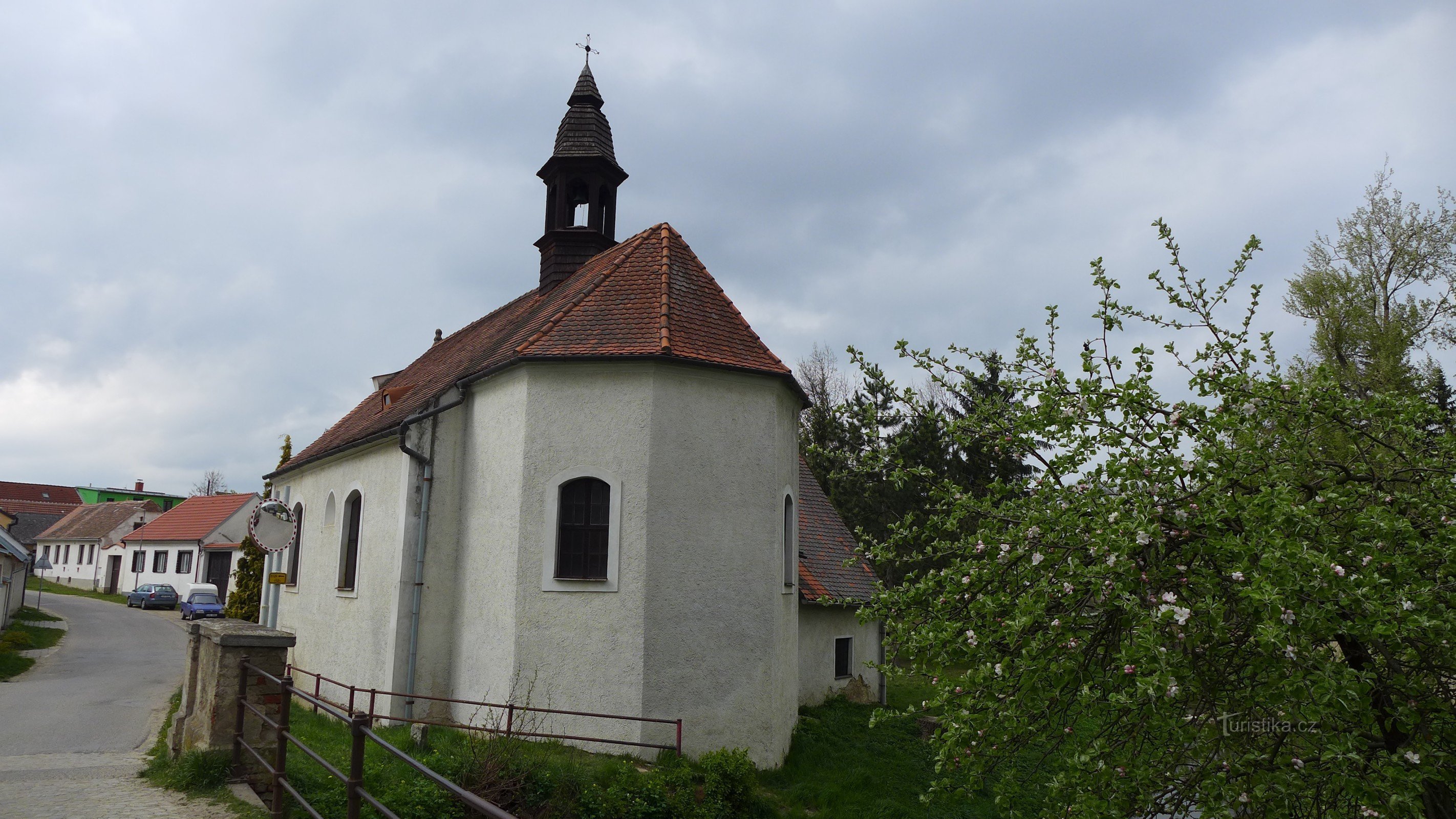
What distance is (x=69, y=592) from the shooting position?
168 feet

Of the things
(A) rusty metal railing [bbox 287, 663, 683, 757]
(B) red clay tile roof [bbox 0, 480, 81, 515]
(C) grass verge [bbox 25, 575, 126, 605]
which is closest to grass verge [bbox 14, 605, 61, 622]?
(C) grass verge [bbox 25, 575, 126, 605]

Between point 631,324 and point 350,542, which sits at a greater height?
point 631,324

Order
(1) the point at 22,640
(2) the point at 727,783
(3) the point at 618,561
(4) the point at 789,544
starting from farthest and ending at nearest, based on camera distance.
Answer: (1) the point at 22,640 → (4) the point at 789,544 → (3) the point at 618,561 → (2) the point at 727,783

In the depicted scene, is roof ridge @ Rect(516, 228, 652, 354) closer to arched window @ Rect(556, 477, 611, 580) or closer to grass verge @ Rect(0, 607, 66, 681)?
arched window @ Rect(556, 477, 611, 580)

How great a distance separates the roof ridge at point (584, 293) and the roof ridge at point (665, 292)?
42cm

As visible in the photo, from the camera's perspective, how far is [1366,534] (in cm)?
462

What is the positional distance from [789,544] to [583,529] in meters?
3.74

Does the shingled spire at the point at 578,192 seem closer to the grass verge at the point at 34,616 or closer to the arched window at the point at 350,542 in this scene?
the arched window at the point at 350,542

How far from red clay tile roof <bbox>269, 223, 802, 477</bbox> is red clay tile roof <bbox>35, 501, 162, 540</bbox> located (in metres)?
49.3

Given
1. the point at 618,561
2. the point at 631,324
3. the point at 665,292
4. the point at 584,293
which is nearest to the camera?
the point at 618,561

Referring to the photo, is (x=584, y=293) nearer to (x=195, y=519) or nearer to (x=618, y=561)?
(x=618, y=561)

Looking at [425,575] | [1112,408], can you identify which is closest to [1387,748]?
[1112,408]

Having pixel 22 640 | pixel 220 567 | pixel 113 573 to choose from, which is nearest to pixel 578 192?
pixel 22 640

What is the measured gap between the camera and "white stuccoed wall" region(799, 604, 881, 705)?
1773 centimetres
